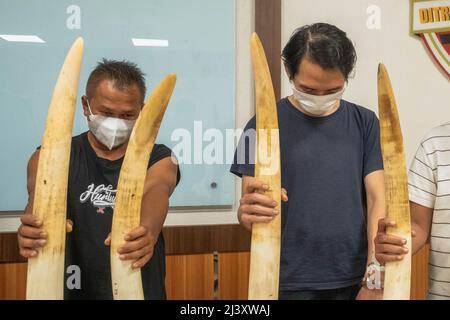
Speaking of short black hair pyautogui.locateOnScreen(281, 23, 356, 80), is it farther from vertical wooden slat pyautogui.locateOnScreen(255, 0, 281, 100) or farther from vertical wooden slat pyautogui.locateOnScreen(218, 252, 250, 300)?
vertical wooden slat pyautogui.locateOnScreen(218, 252, 250, 300)

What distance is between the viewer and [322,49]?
2.00 ft

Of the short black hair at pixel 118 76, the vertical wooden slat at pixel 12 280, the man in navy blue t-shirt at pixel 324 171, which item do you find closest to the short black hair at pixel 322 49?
the man in navy blue t-shirt at pixel 324 171

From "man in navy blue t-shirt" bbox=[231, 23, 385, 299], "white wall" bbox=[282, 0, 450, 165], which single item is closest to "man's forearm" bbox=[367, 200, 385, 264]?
"man in navy blue t-shirt" bbox=[231, 23, 385, 299]

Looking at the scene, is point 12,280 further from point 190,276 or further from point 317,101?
point 317,101

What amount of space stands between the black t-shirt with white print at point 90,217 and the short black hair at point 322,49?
0.24m

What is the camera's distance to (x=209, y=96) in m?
0.80

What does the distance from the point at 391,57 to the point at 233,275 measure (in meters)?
0.51

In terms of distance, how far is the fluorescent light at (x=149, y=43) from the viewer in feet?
2.39

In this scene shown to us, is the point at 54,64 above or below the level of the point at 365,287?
above

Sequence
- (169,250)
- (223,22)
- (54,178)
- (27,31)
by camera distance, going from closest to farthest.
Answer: (54,178), (27,31), (223,22), (169,250)

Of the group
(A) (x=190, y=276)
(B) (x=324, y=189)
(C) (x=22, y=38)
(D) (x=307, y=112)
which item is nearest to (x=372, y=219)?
(B) (x=324, y=189)

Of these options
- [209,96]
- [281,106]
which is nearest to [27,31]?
[209,96]
